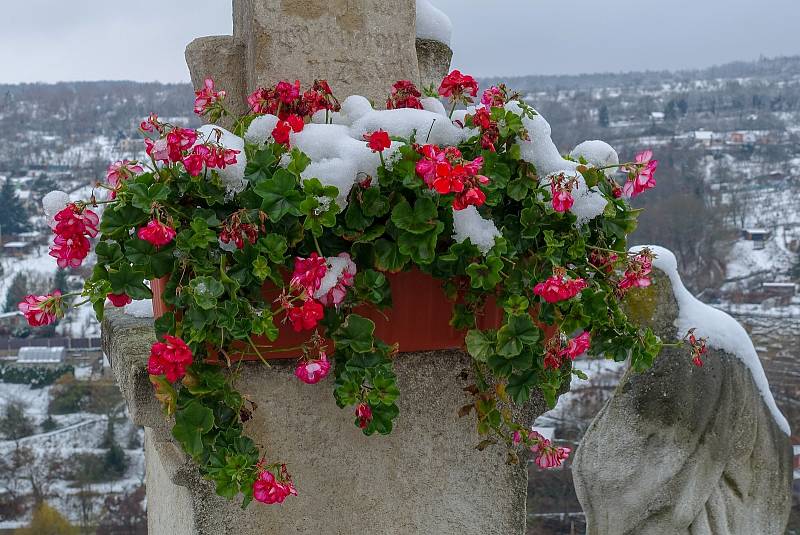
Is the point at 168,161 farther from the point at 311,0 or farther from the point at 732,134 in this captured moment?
the point at 732,134

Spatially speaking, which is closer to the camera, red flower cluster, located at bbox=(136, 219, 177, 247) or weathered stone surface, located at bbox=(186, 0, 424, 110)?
red flower cluster, located at bbox=(136, 219, 177, 247)

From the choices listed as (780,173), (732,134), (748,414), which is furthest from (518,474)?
(732,134)

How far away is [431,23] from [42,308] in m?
1.18

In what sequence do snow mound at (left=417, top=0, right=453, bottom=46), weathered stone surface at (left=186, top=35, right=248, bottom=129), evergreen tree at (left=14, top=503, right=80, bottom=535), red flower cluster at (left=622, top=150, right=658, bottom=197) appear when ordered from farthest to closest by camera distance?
1. evergreen tree at (left=14, top=503, right=80, bottom=535)
2. snow mound at (left=417, top=0, right=453, bottom=46)
3. weathered stone surface at (left=186, top=35, right=248, bottom=129)
4. red flower cluster at (left=622, top=150, right=658, bottom=197)

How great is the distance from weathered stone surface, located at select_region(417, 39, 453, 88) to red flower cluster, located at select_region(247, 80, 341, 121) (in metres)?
0.63

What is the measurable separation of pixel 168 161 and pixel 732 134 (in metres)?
86.7

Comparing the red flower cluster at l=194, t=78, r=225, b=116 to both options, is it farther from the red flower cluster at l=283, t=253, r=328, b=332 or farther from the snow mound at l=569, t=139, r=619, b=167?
the snow mound at l=569, t=139, r=619, b=167

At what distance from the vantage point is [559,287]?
5.34 ft

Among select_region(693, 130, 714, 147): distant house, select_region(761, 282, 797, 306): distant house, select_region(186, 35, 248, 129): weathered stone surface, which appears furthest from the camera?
select_region(693, 130, 714, 147): distant house

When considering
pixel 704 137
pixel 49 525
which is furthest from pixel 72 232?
pixel 704 137

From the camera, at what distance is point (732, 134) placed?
3270 inches

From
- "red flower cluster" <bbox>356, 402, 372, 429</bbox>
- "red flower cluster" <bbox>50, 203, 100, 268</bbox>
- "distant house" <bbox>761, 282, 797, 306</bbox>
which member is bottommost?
"distant house" <bbox>761, 282, 797, 306</bbox>

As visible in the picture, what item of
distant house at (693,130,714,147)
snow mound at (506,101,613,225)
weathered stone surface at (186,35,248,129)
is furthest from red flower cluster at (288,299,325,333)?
distant house at (693,130,714,147)

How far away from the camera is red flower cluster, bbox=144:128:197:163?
162 centimetres
